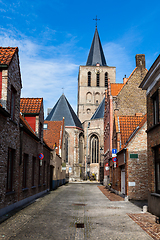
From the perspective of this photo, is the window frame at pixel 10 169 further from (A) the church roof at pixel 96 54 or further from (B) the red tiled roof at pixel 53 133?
(A) the church roof at pixel 96 54

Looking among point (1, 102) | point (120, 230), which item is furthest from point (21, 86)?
point (120, 230)

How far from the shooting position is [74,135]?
184ft

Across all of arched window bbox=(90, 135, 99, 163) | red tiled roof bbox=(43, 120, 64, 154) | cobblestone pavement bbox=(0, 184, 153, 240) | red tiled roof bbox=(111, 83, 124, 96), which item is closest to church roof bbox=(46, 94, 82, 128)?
arched window bbox=(90, 135, 99, 163)

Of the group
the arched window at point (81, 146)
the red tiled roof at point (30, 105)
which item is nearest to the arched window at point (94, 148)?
the arched window at point (81, 146)

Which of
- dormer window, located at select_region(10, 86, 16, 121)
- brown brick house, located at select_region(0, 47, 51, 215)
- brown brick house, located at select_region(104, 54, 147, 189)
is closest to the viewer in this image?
brown brick house, located at select_region(0, 47, 51, 215)

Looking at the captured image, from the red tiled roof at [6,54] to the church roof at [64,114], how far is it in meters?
45.4

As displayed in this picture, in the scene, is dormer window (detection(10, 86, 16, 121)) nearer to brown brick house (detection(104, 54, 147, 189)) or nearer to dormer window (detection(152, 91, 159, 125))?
dormer window (detection(152, 91, 159, 125))

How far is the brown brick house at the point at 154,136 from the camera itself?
9977 millimetres

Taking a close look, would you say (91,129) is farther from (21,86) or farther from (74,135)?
(21,86)

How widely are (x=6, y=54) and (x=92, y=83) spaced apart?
2376 inches

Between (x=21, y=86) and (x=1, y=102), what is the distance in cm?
320

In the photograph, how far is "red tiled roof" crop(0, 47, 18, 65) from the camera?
10.6m

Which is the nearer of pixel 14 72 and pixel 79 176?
pixel 14 72

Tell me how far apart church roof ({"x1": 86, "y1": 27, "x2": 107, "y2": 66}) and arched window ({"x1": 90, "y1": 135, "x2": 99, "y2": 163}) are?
24288 mm
